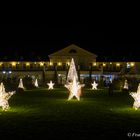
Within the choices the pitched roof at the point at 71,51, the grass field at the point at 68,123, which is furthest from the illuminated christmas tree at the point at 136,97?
the pitched roof at the point at 71,51

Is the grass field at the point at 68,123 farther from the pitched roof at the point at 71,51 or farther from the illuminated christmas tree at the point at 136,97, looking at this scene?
the pitched roof at the point at 71,51

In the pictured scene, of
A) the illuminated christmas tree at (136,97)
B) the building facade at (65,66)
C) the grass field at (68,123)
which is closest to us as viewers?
the grass field at (68,123)

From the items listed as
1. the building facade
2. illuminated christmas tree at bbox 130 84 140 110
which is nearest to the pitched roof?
the building facade

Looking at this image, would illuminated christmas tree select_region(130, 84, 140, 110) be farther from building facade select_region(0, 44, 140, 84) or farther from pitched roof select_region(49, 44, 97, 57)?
pitched roof select_region(49, 44, 97, 57)

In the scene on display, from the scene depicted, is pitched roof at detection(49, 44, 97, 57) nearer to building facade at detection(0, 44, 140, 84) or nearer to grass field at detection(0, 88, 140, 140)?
building facade at detection(0, 44, 140, 84)

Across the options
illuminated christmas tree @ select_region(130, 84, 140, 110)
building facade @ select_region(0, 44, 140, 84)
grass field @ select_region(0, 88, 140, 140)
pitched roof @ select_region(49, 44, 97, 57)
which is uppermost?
pitched roof @ select_region(49, 44, 97, 57)

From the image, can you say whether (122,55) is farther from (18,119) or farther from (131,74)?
(18,119)

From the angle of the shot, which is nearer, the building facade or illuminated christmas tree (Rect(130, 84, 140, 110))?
illuminated christmas tree (Rect(130, 84, 140, 110))

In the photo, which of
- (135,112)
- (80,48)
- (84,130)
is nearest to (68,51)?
(80,48)

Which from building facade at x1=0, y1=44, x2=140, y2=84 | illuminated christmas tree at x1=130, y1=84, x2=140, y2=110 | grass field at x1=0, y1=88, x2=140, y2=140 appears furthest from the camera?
building facade at x1=0, y1=44, x2=140, y2=84

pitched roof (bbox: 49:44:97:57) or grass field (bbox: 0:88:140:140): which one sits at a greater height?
pitched roof (bbox: 49:44:97:57)

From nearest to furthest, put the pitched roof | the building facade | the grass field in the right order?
the grass field, the building facade, the pitched roof

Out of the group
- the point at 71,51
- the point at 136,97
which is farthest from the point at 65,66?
the point at 136,97

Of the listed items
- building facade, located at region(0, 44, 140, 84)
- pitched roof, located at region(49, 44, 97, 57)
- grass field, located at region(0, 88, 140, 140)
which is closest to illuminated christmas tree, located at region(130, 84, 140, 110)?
grass field, located at region(0, 88, 140, 140)
